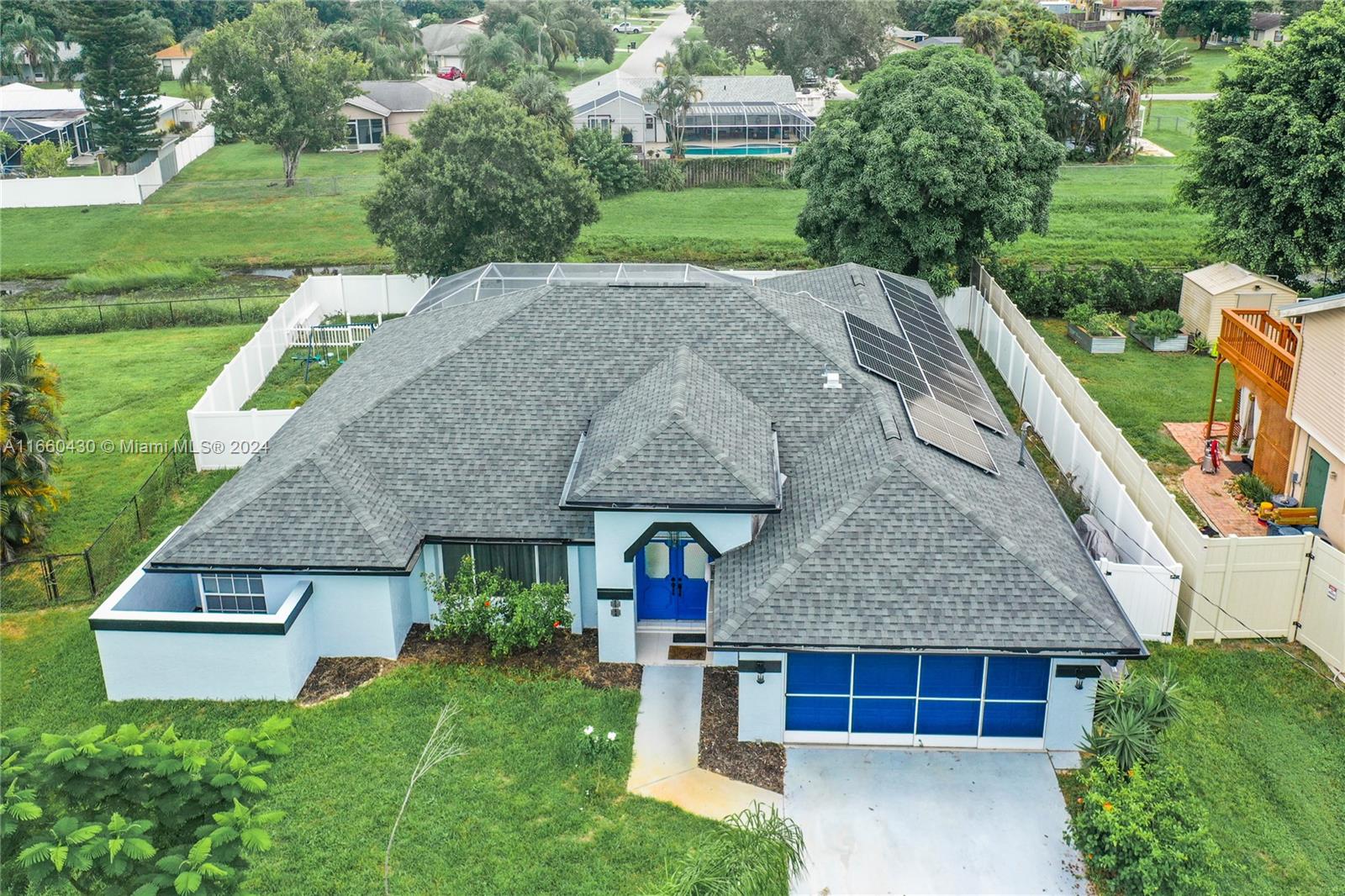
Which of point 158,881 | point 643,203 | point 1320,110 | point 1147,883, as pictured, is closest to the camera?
point 158,881

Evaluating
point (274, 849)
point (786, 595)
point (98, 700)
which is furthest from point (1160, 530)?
point (98, 700)

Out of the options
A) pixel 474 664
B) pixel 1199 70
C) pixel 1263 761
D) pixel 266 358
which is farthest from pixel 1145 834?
pixel 1199 70

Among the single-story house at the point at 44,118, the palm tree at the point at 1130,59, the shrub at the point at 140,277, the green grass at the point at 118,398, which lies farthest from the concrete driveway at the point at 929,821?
the single-story house at the point at 44,118

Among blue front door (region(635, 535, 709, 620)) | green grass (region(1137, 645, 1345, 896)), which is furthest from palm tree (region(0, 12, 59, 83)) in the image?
green grass (region(1137, 645, 1345, 896))

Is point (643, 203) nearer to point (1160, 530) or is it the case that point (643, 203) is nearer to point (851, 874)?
point (1160, 530)

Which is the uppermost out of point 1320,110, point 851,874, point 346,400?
point 1320,110

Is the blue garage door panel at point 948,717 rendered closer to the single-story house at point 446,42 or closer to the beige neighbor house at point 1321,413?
the beige neighbor house at point 1321,413
